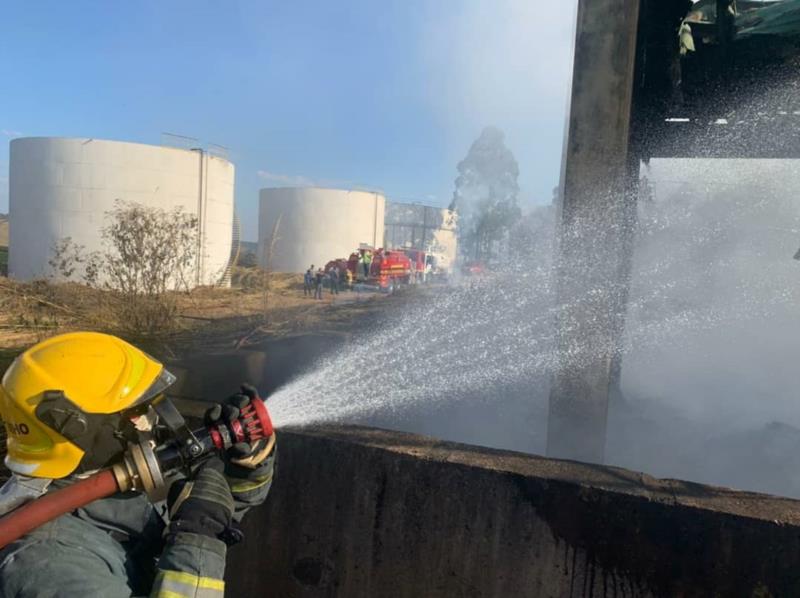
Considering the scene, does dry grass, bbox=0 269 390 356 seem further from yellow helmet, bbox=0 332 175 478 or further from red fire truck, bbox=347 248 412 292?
red fire truck, bbox=347 248 412 292

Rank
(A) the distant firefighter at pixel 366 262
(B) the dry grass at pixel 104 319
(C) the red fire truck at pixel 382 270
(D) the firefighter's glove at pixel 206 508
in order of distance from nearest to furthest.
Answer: (D) the firefighter's glove at pixel 206 508 < (B) the dry grass at pixel 104 319 < (A) the distant firefighter at pixel 366 262 < (C) the red fire truck at pixel 382 270

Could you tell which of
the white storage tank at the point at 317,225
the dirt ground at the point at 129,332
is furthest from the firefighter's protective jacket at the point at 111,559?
the white storage tank at the point at 317,225

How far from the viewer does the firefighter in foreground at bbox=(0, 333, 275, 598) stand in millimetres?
1245

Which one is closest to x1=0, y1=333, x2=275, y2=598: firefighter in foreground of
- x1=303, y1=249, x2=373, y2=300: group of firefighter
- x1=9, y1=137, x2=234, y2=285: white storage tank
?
x1=9, y1=137, x2=234, y2=285: white storage tank

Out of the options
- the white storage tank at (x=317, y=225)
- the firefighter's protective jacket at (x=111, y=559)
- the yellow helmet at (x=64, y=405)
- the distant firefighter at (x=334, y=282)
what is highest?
the white storage tank at (x=317, y=225)

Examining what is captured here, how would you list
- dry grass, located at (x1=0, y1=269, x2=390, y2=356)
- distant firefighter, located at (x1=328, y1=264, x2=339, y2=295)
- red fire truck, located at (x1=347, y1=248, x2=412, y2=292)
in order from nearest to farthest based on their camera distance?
1. dry grass, located at (x1=0, y1=269, x2=390, y2=356)
2. distant firefighter, located at (x1=328, y1=264, x2=339, y2=295)
3. red fire truck, located at (x1=347, y1=248, x2=412, y2=292)

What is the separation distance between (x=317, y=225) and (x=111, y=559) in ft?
126

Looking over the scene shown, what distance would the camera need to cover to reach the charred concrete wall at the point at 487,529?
1911 mm

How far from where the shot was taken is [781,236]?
11.4m

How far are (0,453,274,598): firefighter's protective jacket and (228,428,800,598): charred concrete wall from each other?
0.96 meters

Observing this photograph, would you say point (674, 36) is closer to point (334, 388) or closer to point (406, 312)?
point (334, 388)

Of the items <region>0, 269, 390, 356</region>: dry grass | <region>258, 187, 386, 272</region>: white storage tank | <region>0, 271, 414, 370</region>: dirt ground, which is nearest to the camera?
<region>0, 271, 414, 370</region>: dirt ground

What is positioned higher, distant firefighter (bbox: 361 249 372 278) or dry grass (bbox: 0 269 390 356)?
distant firefighter (bbox: 361 249 372 278)

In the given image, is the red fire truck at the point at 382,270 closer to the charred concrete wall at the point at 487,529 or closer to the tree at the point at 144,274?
the tree at the point at 144,274
